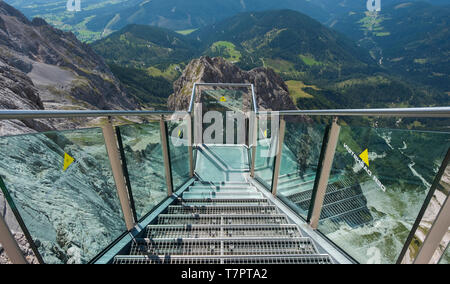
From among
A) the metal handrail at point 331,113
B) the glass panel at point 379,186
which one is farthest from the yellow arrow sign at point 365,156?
the metal handrail at point 331,113

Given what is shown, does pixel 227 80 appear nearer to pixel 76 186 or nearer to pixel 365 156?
pixel 365 156

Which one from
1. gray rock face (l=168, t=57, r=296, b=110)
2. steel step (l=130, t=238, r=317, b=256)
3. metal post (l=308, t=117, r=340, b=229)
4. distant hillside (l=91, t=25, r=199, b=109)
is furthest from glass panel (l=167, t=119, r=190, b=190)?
distant hillside (l=91, t=25, r=199, b=109)

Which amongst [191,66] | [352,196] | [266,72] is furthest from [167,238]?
[266,72]

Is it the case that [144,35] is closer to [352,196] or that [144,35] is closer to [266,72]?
[266,72]

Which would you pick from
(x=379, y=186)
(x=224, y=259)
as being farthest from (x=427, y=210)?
(x=224, y=259)

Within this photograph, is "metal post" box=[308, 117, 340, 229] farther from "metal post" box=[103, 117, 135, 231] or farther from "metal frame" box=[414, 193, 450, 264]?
"metal post" box=[103, 117, 135, 231]

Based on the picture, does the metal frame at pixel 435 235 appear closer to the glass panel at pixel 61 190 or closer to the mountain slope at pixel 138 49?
the glass panel at pixel 61 190
